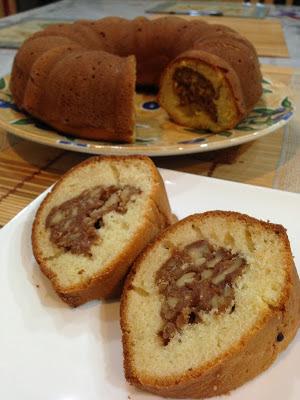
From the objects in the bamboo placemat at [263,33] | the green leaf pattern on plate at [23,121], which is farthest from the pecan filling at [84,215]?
the bamboo placemat at [263,33]

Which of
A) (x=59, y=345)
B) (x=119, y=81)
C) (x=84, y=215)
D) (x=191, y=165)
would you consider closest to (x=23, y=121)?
(x=119, y=81)

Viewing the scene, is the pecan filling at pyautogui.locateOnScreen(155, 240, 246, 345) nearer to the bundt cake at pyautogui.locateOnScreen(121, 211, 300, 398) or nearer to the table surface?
the bundt cake at pyautogui.locateOnScreen(121, 211, 300, 398)

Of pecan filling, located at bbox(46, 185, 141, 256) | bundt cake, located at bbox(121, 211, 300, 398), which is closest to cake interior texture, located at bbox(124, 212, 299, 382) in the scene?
bundt cake, located at bbox(121, 211, 300, 398)

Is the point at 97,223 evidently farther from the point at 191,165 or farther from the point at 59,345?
the point at 191,165

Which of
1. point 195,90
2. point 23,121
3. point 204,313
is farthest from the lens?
point 195,90

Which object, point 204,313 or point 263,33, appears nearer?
point 204,313

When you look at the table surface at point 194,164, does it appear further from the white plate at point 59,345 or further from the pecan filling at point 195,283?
the pecan filling at point 195,283
